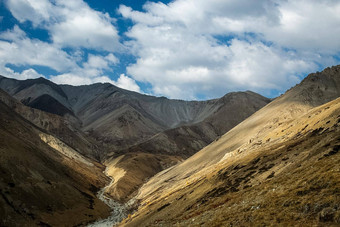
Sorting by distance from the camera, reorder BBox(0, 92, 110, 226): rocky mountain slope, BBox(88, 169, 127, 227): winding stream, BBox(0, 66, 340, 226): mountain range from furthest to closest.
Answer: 1. BBox(88, 169, 127, 227): winding stream
2. BBox(0, 92, 110, 226): rocky mountain slope
3. BBox(0, 66, 340, 226): mountain range

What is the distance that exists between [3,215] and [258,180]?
5924 centimetres

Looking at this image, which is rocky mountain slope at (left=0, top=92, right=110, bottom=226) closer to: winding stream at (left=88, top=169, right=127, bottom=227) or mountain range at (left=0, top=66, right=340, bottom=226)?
mountain range at (left=0, top=66, right=340, bottom=226)

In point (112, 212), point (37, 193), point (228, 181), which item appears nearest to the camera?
point (228, 181)

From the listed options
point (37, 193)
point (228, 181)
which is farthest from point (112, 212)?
point (228, 181)

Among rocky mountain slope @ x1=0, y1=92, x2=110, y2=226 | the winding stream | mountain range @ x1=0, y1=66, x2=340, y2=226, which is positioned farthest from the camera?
the winding stream

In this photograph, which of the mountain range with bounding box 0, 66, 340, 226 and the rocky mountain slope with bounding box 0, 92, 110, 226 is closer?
the mountain range with bounding box 0, 66, 340, 226

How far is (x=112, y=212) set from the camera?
104 metres

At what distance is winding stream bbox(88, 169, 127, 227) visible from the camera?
8556cm

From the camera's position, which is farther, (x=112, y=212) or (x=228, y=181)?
(x=112, y=212)

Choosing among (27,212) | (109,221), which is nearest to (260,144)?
(109,221)

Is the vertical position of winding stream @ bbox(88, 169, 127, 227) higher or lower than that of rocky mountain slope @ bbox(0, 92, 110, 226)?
lower

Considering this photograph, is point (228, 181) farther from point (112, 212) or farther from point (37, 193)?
point (37, 193)

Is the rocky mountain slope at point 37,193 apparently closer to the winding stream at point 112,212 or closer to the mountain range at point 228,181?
the mountain range at point 228,181

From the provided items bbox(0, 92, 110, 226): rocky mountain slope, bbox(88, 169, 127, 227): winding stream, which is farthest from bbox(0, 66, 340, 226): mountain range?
bbox(88, 169, 127, 227): winding stream
